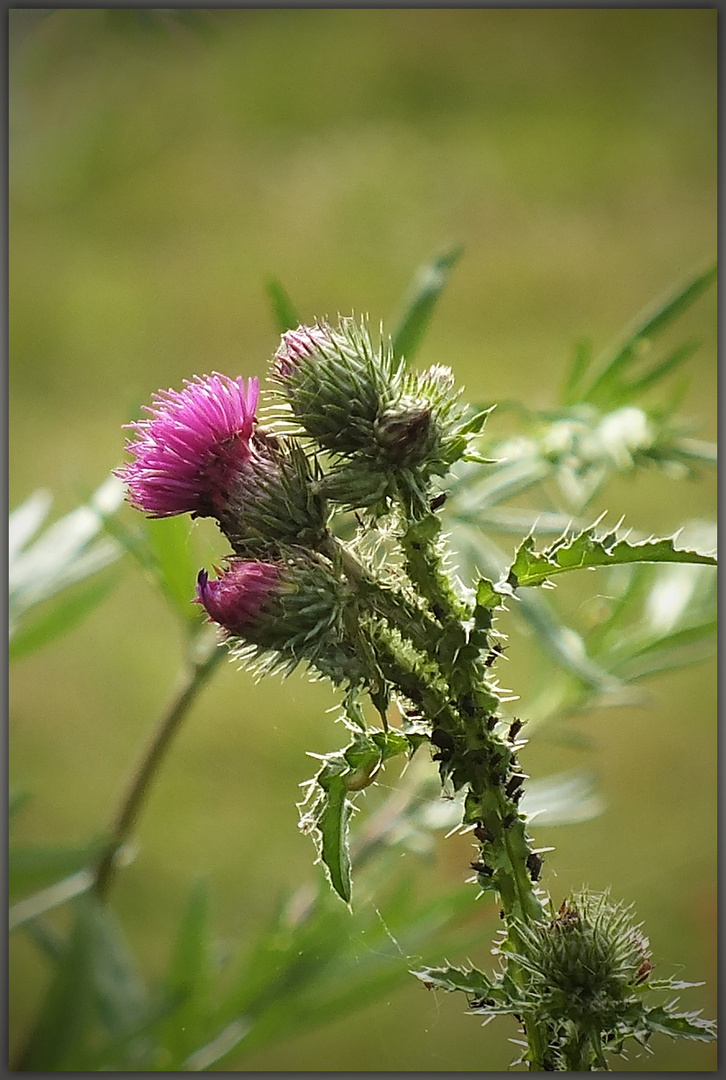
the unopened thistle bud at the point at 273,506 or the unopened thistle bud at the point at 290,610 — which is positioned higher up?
the unopened thistle bud at the point at 273,506

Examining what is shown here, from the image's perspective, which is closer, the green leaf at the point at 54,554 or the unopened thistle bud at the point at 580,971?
the unopened thistle bud at the point at 580,971

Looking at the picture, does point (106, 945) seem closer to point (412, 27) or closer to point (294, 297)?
point (294, 297)

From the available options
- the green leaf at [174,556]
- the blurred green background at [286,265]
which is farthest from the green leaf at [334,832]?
the blurred green background at [286,265]

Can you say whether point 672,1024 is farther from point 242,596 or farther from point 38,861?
point 38,861

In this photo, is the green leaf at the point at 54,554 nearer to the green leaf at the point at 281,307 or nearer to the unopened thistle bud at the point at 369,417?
the green leaf at the point at 281,307

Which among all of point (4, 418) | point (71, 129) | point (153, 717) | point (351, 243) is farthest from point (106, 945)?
point (71, 129)

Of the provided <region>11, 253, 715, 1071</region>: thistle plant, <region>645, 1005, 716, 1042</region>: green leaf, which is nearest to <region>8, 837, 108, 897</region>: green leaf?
<region>11, 253, 715, 1071</region>: thistle plant

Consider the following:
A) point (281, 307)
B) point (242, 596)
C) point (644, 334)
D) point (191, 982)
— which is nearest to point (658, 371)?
point (644, 334)
